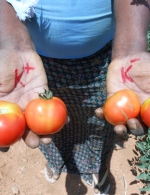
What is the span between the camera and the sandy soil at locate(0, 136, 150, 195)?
2732 millimetres

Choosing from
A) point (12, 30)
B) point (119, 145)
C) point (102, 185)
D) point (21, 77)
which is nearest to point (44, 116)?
point (21, 77)

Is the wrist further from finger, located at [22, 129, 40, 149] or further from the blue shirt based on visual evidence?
finger, located at [22, 129, 40, 149]

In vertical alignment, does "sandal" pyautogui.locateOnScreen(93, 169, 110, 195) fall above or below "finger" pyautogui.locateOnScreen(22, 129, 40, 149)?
below

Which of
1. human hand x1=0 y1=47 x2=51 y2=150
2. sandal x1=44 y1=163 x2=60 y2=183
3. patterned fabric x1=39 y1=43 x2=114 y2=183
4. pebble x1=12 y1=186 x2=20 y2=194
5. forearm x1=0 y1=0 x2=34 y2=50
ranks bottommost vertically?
pebble x1=12 y1=186 x2=20 y2=194

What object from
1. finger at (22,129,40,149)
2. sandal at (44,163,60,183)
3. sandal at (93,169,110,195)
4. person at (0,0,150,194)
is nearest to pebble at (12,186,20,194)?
sandal at (44,163,60,183)

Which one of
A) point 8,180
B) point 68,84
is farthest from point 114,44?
point 8,180

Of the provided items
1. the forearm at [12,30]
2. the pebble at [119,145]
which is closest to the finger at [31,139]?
the forearm at [12,30]

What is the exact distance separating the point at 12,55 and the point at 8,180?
5.18ft

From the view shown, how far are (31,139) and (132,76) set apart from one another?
542 mm

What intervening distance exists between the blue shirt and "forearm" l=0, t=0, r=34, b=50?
0.05 meters

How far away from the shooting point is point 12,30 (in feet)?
5.21

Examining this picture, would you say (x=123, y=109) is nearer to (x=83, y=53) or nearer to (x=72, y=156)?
(x=83, y=53)

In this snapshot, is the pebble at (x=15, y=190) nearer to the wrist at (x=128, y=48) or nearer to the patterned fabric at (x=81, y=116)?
the patterned fabric at (x=81, y=116)

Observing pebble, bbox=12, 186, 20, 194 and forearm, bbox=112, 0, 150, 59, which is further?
pebble, bbox=12, 186, 20, 194
